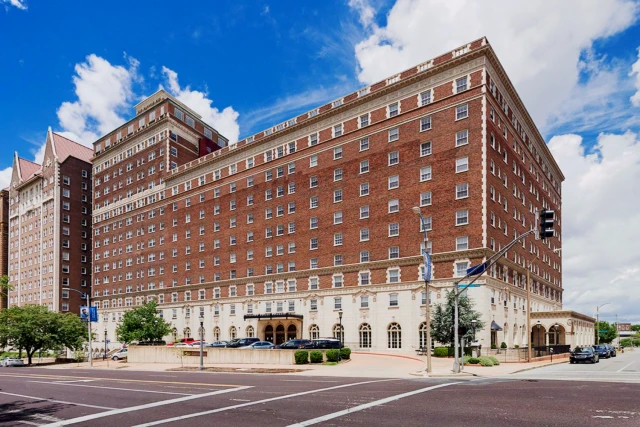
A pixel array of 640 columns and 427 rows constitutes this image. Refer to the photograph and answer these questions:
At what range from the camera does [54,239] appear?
103438 millimetres

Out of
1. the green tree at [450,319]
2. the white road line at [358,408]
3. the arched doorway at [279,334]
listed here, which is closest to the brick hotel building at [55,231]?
the arched doorway at [279,334]

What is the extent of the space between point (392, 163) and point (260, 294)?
26.3 m

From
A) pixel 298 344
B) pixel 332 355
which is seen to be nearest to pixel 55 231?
pixel 298 344

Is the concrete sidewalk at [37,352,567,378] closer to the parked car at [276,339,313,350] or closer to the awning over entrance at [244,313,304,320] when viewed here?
A: the parked car at [276,339,313,350]

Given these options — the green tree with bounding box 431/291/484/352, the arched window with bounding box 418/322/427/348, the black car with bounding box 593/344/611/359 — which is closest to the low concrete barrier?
the green tree with bounding box 431/291/484/352

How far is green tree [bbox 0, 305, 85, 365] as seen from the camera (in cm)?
6738

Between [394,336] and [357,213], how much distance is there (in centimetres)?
1477

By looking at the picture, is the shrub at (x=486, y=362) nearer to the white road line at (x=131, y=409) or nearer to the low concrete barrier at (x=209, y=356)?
the low concrete barrier at (x=209, y=356)

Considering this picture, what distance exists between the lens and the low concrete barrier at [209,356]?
138 feet

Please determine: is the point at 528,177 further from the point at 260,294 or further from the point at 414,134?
the point at 260,294

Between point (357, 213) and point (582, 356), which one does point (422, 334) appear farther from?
point (357, 213)

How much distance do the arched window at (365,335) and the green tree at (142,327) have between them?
32.5 meters

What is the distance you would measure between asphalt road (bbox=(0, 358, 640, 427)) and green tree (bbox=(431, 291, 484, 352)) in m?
21.7

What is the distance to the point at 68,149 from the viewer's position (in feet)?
376
